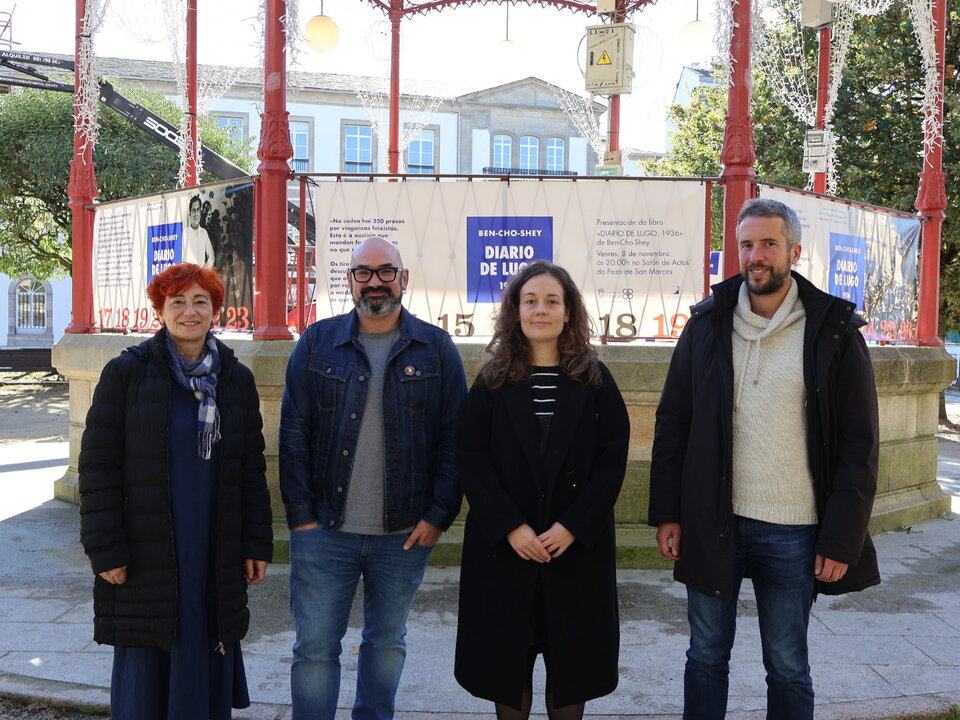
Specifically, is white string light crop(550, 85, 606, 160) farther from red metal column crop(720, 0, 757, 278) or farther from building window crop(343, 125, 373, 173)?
building window crop(343, 125, 373, 173)

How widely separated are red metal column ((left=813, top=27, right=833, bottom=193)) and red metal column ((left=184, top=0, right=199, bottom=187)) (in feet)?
20.9

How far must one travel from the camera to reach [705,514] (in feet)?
10.1

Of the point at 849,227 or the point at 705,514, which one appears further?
the point at 849,227

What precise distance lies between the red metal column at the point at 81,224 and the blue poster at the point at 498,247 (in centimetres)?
353

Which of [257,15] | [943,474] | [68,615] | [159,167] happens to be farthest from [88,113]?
[159,167]

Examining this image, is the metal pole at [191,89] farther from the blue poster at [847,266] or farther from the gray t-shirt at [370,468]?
the gray t-shirt at [370,468]

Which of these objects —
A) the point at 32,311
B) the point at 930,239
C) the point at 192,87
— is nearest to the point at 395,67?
the point at 192,87

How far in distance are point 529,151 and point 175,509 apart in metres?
39.2

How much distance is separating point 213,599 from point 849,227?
5.49 metres

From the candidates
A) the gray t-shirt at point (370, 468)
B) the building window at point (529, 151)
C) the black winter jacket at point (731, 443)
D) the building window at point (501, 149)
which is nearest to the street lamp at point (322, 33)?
the gray t-shirt at point (370, 468)

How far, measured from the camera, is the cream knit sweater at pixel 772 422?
3.03m

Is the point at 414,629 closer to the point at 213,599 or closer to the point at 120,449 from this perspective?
the point at 213,599

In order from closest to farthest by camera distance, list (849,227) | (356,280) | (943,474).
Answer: (356,280)
(849,227)
(943,474)

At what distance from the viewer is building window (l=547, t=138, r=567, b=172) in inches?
1625
